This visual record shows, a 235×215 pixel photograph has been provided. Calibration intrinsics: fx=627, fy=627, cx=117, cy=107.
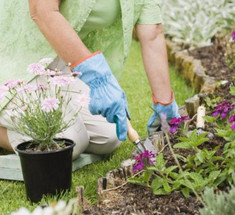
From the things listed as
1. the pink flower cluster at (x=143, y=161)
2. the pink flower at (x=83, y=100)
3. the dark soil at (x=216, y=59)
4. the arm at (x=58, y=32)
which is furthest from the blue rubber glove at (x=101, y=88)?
the dark soil at (x=216, y=59)

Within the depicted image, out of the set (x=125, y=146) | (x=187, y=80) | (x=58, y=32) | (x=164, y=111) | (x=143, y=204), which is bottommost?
(x=187, y=80)

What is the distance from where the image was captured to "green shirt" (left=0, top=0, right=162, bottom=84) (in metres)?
2.95

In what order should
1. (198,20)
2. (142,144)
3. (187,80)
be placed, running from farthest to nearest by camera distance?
(198,20), (187,80), (142,144)

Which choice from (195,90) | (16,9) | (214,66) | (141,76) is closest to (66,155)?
(16,9)

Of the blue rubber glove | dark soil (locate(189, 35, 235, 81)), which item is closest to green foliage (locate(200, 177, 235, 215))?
the blue rubber glove

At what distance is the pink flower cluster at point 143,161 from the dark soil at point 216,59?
2.11 m

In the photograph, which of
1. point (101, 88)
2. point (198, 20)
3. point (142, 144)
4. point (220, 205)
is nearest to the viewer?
point (220, 205)

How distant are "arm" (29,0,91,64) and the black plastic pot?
1.27 ft

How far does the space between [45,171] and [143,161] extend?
1.54ft

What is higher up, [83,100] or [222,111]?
[83,100]

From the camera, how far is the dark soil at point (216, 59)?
183 inches

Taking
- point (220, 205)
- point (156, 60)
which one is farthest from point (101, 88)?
point (220, 205)

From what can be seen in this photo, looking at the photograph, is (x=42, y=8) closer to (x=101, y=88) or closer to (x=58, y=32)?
(x=58, y=32)

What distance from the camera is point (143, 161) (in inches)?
93.7
